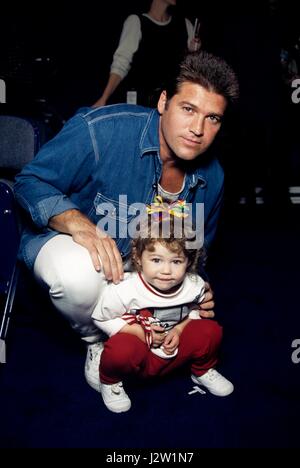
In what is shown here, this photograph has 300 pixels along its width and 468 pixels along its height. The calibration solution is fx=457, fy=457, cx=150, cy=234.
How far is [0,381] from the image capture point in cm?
173

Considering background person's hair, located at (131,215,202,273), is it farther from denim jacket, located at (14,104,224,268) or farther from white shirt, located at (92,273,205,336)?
denim jacket, located at (14,104,224,268)

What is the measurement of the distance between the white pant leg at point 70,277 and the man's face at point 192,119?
1.75ft

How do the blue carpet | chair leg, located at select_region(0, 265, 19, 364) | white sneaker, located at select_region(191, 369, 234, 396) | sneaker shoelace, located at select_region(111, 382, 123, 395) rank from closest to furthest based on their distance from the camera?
the blue carpet → sneaker shoelace, located at select_region(111, 382, 123, 395) → white sneaker, located at select_region(191, 369, 234, 396) → chair leg, located at select_region(0, 265, 19, 364)

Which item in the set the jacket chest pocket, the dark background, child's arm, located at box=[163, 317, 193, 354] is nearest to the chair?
the dark background

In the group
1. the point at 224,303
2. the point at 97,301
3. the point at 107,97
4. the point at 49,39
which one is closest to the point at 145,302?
the point at 97,301

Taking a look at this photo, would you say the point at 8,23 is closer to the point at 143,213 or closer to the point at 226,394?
the point at 143,213

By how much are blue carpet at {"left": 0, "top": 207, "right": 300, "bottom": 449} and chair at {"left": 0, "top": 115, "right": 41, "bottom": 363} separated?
21 centimetres

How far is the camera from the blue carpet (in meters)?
1.49

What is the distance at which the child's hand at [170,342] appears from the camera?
A: 5.17 ft

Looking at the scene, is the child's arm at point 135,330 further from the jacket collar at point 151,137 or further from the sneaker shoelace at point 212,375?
the jacket collar at point 151,137

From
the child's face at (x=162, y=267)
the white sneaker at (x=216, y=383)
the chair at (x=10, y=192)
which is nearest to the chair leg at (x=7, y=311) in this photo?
the chair at (x=10, y=192)

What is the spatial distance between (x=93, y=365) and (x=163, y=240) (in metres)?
0.57

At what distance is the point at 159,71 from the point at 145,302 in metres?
2.07

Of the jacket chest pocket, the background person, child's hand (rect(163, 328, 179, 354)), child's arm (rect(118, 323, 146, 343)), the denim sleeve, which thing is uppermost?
the background person
